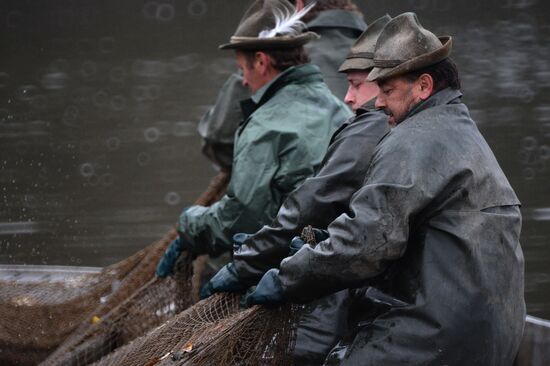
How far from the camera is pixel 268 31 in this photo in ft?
15.2

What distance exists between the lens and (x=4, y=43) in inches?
488

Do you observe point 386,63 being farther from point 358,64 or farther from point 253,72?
point 253,72

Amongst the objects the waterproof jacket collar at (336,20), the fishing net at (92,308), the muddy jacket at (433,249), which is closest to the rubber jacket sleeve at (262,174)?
the fishing net at (92,308)

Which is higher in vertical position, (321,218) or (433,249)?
(433,249)

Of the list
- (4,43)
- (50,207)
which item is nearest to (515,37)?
(50,207)

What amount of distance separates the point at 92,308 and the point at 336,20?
1.96 m

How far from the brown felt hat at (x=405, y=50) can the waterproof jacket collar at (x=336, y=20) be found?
2.22m

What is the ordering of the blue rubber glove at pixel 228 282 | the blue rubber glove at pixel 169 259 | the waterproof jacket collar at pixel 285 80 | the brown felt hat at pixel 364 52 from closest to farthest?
the blue rubber glove at pixel 228 282 < the brown felt hat at pixel 364 52 < the waterproof jacket collar at pixel 285 80 < the blue rubber glove at pixel 169 259

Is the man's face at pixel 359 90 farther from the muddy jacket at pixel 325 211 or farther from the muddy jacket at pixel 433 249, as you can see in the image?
the muddy jacket at pixel 433 249

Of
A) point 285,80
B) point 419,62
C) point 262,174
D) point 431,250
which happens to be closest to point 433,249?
point 431,250

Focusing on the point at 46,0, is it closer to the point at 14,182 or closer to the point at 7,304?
the point at 14,182

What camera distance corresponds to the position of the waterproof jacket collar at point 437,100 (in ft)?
10.1

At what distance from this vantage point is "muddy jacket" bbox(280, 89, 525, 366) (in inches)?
113

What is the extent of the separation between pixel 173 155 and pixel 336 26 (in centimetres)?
551
